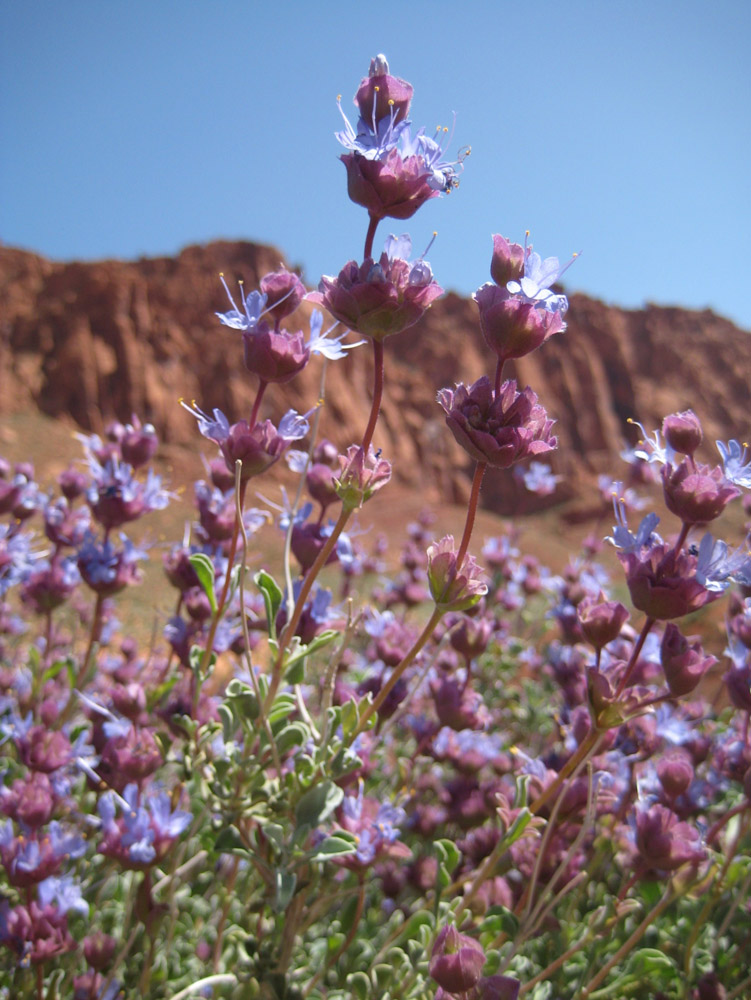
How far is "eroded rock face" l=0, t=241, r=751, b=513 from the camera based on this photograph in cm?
3169

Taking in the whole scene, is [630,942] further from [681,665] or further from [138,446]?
[138,446]

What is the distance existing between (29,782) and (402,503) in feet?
106

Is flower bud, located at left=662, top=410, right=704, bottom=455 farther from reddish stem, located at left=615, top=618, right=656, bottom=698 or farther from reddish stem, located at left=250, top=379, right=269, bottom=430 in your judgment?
reddish stem, located at left=250, top=379, right=269, bottom=430

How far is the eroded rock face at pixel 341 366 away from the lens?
31.7 m

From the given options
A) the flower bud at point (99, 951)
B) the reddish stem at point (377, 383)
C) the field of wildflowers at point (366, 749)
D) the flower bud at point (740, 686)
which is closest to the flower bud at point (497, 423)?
the field of wildflowers at point (366, 749)

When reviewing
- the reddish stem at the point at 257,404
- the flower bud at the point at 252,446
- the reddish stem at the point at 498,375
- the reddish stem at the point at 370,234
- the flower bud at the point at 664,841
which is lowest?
the flower bud at the point at 664,841

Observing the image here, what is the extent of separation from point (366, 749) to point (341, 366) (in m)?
35.7

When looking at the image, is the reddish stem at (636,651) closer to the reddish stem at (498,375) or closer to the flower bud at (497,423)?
the flower bud at (497,423)

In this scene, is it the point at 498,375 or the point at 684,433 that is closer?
the point at 498,375

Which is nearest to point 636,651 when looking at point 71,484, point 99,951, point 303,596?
point 303,596

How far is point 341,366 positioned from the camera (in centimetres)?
3678

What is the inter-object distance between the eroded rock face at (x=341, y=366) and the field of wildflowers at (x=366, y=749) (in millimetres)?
20729

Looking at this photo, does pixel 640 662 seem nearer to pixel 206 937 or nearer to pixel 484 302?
pixel 484 302

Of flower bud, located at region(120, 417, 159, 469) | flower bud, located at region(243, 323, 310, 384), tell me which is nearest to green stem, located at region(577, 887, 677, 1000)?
flower bud, located at region(243, 323, 310, 384)
